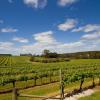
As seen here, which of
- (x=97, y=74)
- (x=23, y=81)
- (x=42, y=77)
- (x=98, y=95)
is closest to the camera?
(x=98, y=95)

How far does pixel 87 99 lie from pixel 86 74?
814cm

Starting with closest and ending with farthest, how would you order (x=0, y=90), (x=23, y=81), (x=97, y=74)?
1. (x=0, y=90)
2. (x=97, y=74)
3. (x=23, y=81)

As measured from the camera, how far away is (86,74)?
24547 mm

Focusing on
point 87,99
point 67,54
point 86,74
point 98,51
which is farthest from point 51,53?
point 87,99

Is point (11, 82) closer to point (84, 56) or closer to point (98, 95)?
point (98, 95)

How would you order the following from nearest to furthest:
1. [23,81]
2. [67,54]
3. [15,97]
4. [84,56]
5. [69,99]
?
[15,97] < [69,99] < [23,81] < [84,56] < [67,54]

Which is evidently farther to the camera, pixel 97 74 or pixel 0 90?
pixel 97 74

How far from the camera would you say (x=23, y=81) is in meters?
30.6

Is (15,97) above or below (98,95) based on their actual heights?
above

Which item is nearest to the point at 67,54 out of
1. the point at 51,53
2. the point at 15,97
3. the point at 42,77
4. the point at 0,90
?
the point at 51,53

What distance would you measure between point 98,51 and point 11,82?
10824cm

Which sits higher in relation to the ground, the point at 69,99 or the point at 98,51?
the point at 98,51

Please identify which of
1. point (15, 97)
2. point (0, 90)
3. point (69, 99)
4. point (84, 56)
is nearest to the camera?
point (15, 97)

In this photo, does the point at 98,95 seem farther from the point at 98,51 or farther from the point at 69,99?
the point at 98,51
